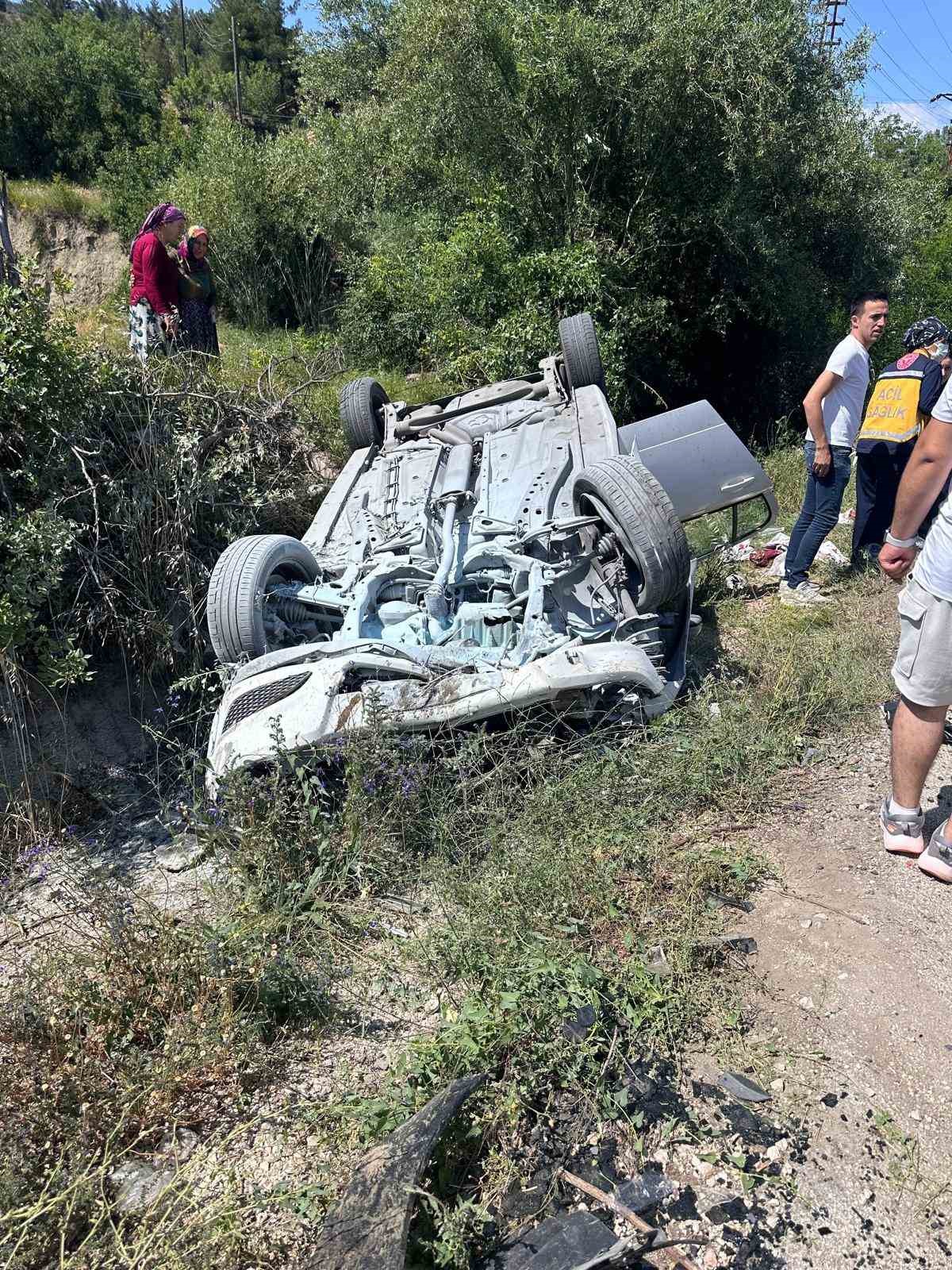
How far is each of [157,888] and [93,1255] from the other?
1.85m

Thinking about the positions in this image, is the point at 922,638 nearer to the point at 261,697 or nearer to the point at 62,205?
the point at 261,697

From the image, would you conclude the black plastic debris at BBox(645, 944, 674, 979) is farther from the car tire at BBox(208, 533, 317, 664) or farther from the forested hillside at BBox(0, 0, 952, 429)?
the forested hillside at BBox(0, 0, 952, 429)

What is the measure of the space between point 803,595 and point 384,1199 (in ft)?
15.6

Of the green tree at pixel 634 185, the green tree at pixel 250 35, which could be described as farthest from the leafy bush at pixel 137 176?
the green tree at pixel 250 35

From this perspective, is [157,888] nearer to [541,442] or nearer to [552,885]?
[552,885]

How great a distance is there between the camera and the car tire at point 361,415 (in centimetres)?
621

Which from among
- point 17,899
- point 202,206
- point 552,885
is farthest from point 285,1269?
point 202,206

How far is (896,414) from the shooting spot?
5.24 meters

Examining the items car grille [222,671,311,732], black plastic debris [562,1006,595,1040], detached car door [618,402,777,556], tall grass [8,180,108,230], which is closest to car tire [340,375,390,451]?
detached car door [618,402,777,556]

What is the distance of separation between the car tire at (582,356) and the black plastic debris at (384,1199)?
204 inches

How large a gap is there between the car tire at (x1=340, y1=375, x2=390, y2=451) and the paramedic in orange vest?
10.7ft

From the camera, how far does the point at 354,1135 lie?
231 cm

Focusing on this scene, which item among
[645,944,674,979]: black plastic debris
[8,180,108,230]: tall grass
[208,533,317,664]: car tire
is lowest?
[645,944,674,979]: black plastic debris

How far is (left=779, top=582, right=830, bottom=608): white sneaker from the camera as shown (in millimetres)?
5707
